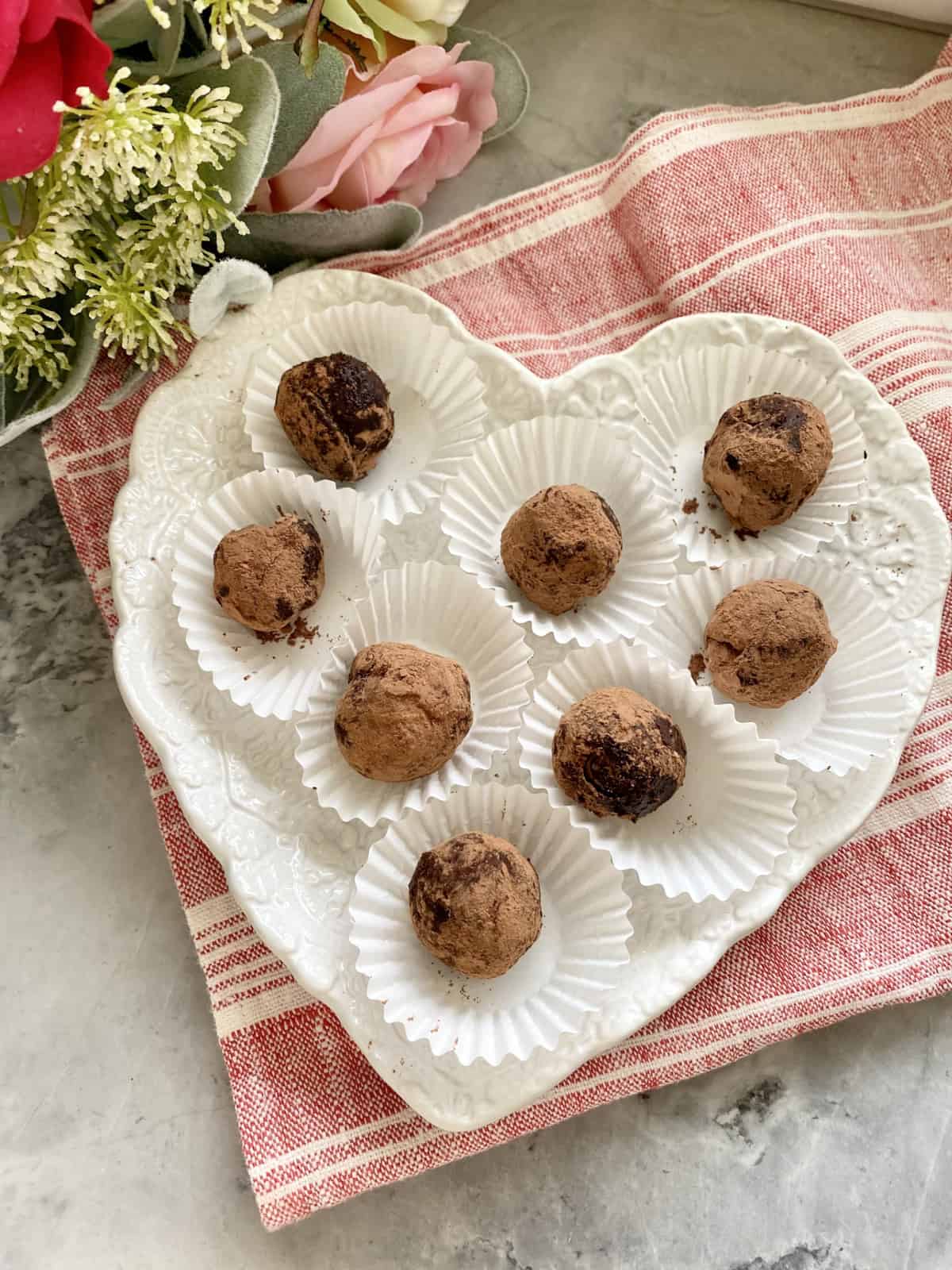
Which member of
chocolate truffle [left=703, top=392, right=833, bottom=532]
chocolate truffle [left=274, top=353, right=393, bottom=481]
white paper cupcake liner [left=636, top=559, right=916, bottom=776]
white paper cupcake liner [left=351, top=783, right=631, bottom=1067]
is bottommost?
white paper cupcake liner [left=351, top=783, right=631, bottom=1067]

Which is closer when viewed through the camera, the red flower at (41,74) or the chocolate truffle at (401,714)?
the red flower at (41,74)

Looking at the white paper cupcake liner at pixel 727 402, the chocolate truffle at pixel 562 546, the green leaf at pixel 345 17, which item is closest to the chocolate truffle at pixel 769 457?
the white paper cupcake liner at pixel 727 402

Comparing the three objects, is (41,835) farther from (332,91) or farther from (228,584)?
A: (332,91)

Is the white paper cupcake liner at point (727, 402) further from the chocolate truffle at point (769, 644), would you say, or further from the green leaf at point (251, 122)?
the green leaf at point (251, 122)

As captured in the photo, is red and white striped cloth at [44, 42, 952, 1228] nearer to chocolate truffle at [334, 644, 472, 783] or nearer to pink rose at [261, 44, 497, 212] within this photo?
pink rose at [261, 44, 497, 212]

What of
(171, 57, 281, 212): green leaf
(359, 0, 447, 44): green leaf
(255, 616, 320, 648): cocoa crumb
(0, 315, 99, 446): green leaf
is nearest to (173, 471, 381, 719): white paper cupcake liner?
(255, 616, 320, 648): cocoa crumb

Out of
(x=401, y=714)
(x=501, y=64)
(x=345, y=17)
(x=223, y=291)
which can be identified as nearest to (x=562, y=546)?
(x=401, y=714)

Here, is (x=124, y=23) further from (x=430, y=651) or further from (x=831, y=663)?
(x=831, y=663)
